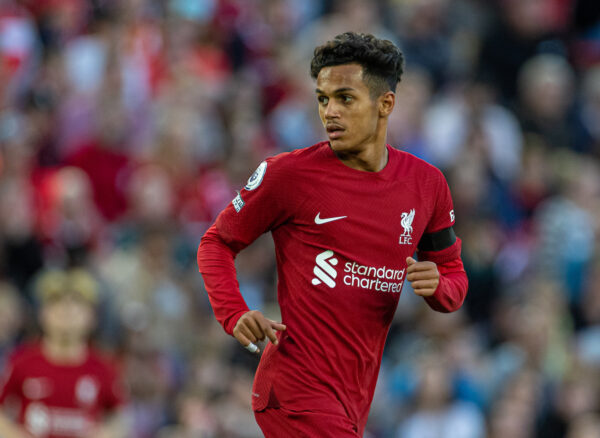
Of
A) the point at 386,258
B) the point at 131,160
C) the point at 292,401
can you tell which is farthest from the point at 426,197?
the point at 131,160

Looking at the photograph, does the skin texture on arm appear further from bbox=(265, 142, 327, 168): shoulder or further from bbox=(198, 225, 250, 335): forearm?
bbox=(198, 225, 250, 335): forearm

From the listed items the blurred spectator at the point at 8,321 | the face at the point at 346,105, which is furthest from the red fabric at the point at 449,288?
the blurred spectator at the point at 8,321

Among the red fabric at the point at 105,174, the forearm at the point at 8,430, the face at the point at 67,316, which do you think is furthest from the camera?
the red fabric at the point at 105,174

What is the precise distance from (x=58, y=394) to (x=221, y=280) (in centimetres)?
348

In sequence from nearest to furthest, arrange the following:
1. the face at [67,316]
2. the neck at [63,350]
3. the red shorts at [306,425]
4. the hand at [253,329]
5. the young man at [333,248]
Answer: the hand at [253,329], the red shorts at [306,425], the young man at [333,248], the face at [67,316], the neck at [63,350]

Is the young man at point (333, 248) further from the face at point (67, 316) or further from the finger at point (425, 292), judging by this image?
the face at point (67, 316)

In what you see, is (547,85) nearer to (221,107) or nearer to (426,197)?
(221,107)

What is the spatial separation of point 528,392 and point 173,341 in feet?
9.55

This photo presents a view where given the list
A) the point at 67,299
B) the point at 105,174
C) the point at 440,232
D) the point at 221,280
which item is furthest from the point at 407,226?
the point at 105,174

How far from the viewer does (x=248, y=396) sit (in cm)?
849

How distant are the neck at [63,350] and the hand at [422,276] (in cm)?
394

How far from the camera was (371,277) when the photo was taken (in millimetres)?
4660

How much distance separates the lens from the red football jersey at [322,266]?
4605mm

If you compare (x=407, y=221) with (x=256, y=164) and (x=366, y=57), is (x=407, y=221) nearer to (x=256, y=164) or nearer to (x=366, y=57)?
(x=366, y=57)
